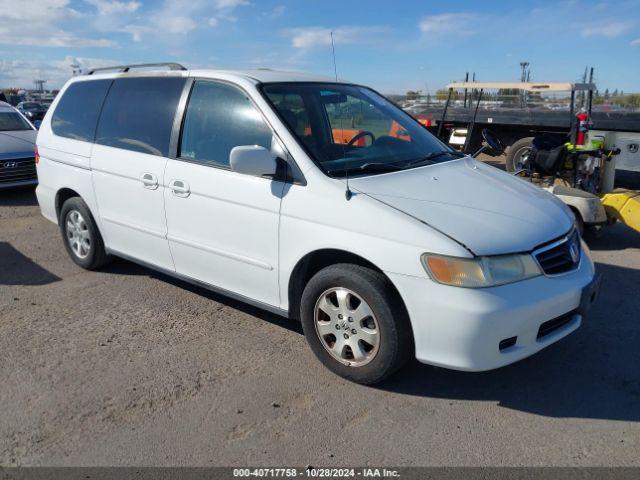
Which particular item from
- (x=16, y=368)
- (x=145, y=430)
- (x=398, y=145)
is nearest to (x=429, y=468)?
(x=145, y=430)

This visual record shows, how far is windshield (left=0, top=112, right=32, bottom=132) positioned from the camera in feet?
33.5

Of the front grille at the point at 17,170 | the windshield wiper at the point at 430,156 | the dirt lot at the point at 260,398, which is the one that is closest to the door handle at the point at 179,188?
the dirt lot at the point at 260,398

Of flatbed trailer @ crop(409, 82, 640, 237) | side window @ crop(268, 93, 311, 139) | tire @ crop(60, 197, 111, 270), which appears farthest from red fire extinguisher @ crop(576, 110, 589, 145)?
tire @ crop(60, 197, 111, 270)

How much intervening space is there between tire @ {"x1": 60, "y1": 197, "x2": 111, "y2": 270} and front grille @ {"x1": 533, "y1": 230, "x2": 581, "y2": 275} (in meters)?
3.79

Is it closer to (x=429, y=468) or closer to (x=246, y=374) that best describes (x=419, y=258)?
(x=429, y=468)

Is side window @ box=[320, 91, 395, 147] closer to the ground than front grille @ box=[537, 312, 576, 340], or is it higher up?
higher up

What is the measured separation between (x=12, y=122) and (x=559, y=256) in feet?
33.7

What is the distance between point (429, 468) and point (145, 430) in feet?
4.81

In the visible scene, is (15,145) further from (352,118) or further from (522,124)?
(522,124)

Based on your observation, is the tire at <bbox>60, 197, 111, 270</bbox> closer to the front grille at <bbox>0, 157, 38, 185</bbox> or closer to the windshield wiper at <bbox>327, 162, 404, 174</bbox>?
the windshield wiper at <bbox>327, 162, 404, 174</bbox>

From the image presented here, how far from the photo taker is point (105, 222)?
491 centimetres

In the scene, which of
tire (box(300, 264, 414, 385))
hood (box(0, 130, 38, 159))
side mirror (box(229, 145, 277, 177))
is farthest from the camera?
hood (box(0, 130, 38, 159))

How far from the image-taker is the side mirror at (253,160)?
11.3 feet

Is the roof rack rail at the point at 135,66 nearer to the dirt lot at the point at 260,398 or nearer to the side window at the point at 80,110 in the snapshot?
the side window at the point at 80,110
